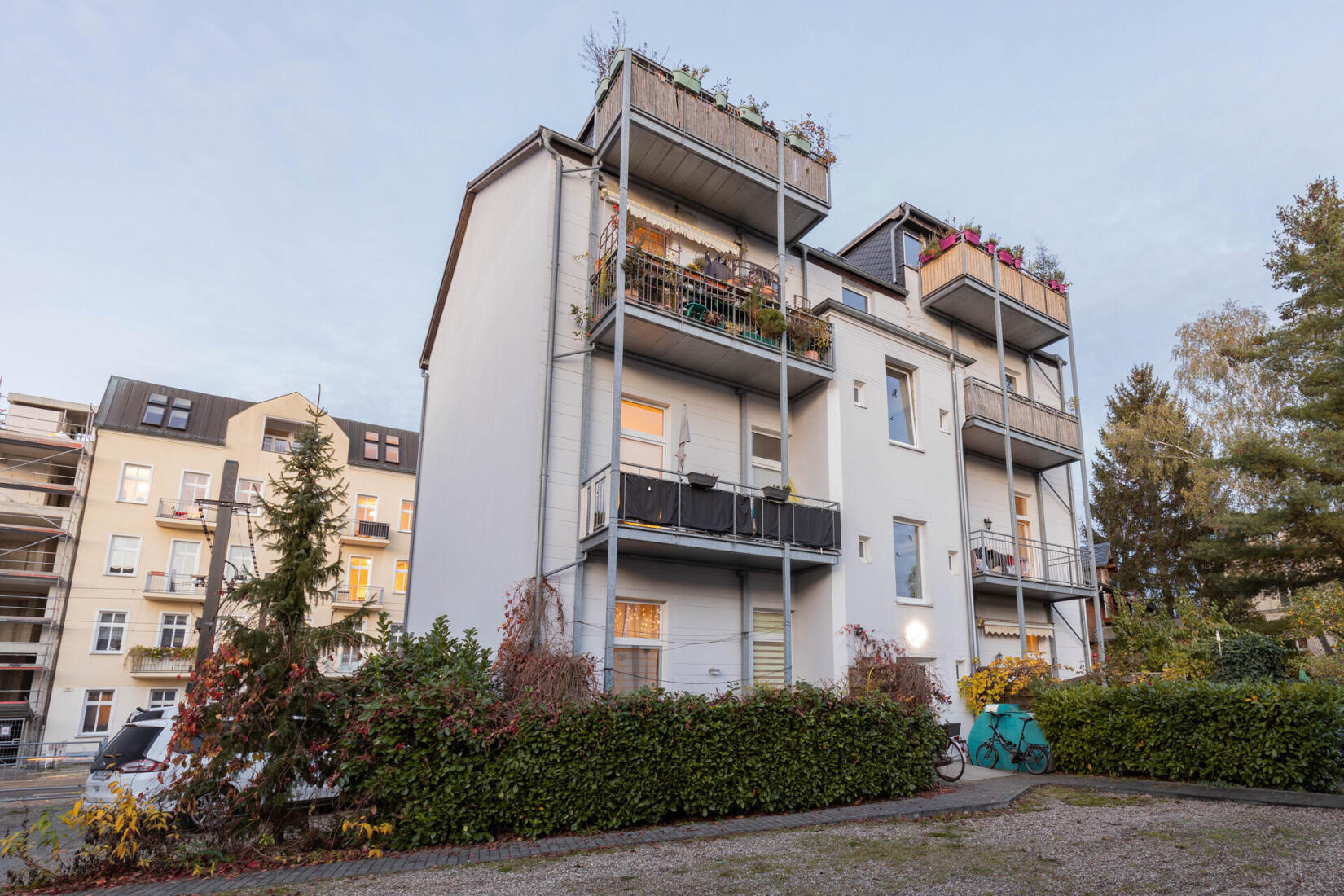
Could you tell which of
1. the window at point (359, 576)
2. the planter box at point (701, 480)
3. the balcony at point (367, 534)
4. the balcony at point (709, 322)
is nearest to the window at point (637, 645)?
the planter box at point (701, 480)

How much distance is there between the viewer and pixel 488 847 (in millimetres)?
7848

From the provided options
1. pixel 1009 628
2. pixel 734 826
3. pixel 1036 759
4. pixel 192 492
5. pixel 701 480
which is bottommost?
pixel 734 826

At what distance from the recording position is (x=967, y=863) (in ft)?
23.5

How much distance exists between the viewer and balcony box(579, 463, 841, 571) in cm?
1149

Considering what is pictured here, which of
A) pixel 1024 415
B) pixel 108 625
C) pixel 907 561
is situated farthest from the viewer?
pixel 108 625

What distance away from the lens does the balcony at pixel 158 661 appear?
27828 millimetres

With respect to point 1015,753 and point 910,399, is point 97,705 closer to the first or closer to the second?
point 910,399

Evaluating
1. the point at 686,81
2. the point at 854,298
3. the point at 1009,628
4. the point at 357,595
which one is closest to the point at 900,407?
the point at 854,298

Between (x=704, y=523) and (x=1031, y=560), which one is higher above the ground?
(x=1031, y=560)

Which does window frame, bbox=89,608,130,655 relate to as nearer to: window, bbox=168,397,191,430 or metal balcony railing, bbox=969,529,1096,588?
window, bbox=168,397,191,430

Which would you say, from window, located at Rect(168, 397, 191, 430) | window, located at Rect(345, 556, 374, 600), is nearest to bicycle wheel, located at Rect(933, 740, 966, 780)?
window, located at Rect(345, 556, 374, 600)

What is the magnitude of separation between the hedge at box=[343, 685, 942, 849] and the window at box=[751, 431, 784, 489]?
194 inches

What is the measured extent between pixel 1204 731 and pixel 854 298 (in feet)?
35.2

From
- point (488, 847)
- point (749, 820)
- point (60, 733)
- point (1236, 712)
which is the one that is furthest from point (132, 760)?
point (60, 733)
